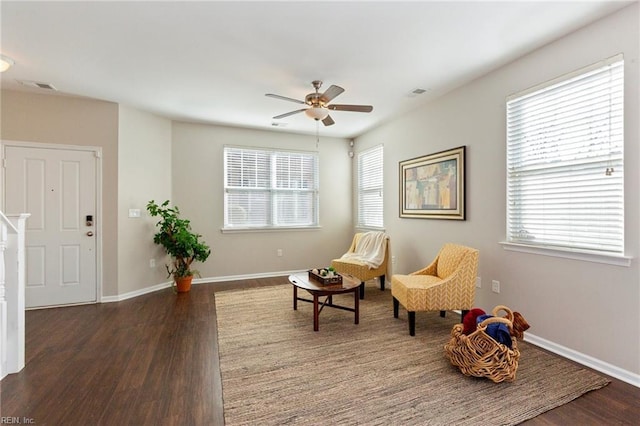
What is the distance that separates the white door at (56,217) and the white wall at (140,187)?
0.34m

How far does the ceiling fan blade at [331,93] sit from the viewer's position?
281 centimetres

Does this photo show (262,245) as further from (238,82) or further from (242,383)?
(242,383)

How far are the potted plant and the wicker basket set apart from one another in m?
3.69

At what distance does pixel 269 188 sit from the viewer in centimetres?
554

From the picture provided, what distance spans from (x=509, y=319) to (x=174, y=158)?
4936mm

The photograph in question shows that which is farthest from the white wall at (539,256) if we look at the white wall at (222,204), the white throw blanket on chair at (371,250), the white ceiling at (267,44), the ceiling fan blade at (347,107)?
the white wall at (222,204)

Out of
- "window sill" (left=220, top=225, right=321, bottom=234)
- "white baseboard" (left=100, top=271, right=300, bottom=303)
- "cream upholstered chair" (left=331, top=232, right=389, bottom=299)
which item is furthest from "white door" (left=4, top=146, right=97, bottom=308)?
"cream upholstered chair" (left=331, top=232, right=389, bottom=299)

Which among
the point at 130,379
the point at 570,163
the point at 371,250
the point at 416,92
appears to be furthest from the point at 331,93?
the point at 130,379

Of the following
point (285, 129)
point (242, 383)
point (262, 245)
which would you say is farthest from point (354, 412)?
point (285, 129)

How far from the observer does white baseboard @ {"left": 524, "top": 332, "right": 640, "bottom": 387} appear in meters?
2.15

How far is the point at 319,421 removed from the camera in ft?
5.77

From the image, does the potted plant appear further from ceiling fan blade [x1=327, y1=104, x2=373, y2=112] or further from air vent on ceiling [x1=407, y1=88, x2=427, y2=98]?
air vent on ceiling [x1=407, y1=88, x2=427, y2=98]

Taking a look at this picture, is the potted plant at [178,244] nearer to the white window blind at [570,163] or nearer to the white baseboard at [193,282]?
the white baseboard at [193,282]

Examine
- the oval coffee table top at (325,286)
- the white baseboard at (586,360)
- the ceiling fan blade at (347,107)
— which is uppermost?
the ceiling fan blade at (347,107)
